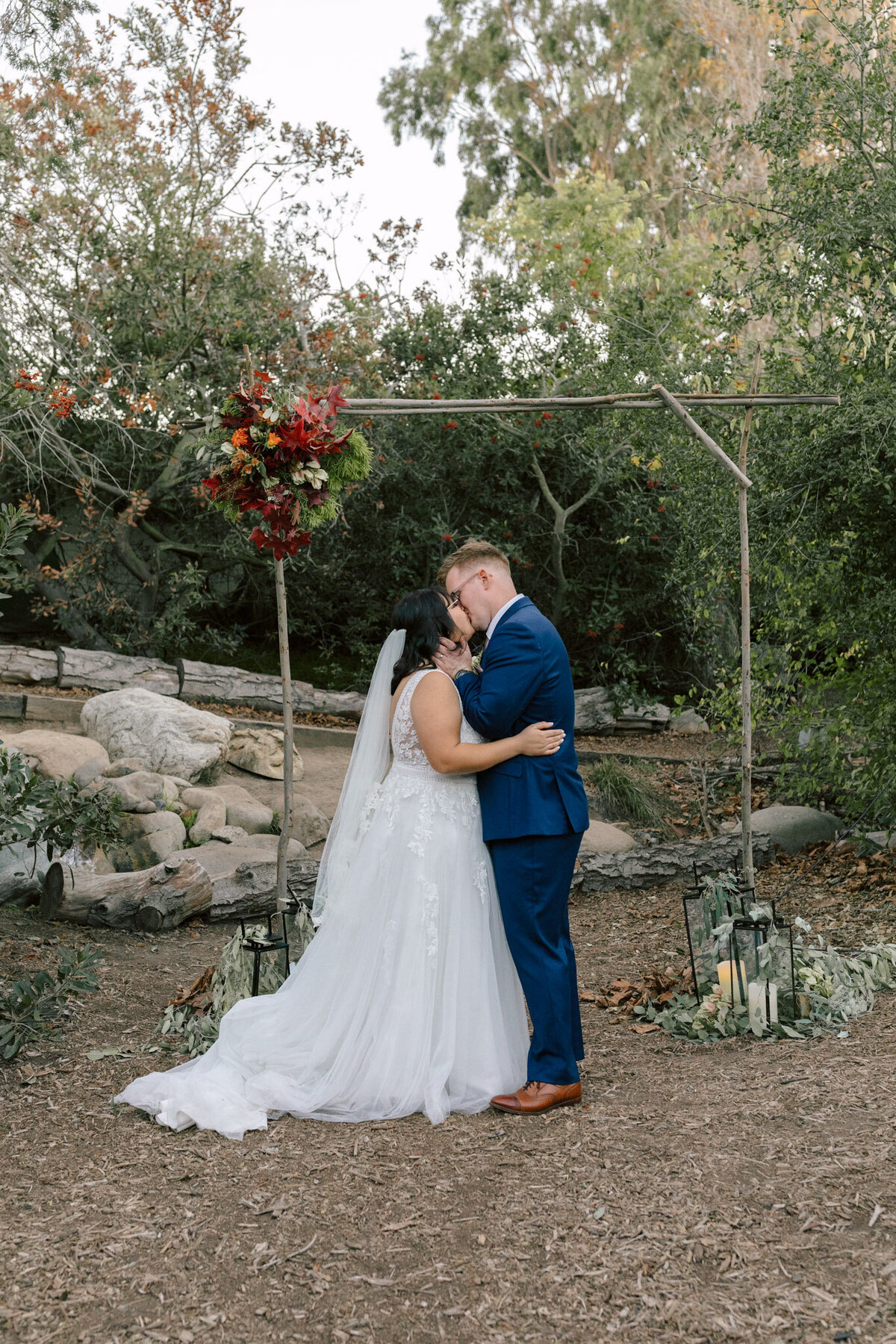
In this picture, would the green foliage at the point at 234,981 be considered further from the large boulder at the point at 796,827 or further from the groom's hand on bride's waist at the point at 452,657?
the large boulder at the point at 796,827

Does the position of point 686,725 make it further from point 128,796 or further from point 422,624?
point 422,624

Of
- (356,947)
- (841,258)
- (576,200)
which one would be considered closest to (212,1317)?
(356,947)

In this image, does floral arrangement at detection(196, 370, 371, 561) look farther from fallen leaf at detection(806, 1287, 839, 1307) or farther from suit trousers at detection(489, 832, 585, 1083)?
fallen leaf at detection(806, 1287, 839, 1307)

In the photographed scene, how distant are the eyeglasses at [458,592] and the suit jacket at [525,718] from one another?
181mm

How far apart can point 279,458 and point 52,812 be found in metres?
2.25

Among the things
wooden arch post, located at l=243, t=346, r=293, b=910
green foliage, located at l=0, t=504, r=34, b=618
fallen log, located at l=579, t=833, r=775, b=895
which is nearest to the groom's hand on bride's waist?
wooden arch post, located at l=243, t=346, r=293, b=910

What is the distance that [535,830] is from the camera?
11.4ft

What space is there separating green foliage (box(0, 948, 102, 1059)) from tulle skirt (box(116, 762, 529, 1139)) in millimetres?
670

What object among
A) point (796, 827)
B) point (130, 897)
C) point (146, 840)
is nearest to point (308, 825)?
point (146, 840)

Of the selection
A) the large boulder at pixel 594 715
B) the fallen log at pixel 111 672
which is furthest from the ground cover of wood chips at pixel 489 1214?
the large boulder at pixel 594 715

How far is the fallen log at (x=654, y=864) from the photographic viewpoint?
23.2 feet

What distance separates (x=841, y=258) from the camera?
576 centimetres

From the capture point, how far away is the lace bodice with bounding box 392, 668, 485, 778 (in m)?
3.64

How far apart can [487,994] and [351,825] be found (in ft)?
2.49
